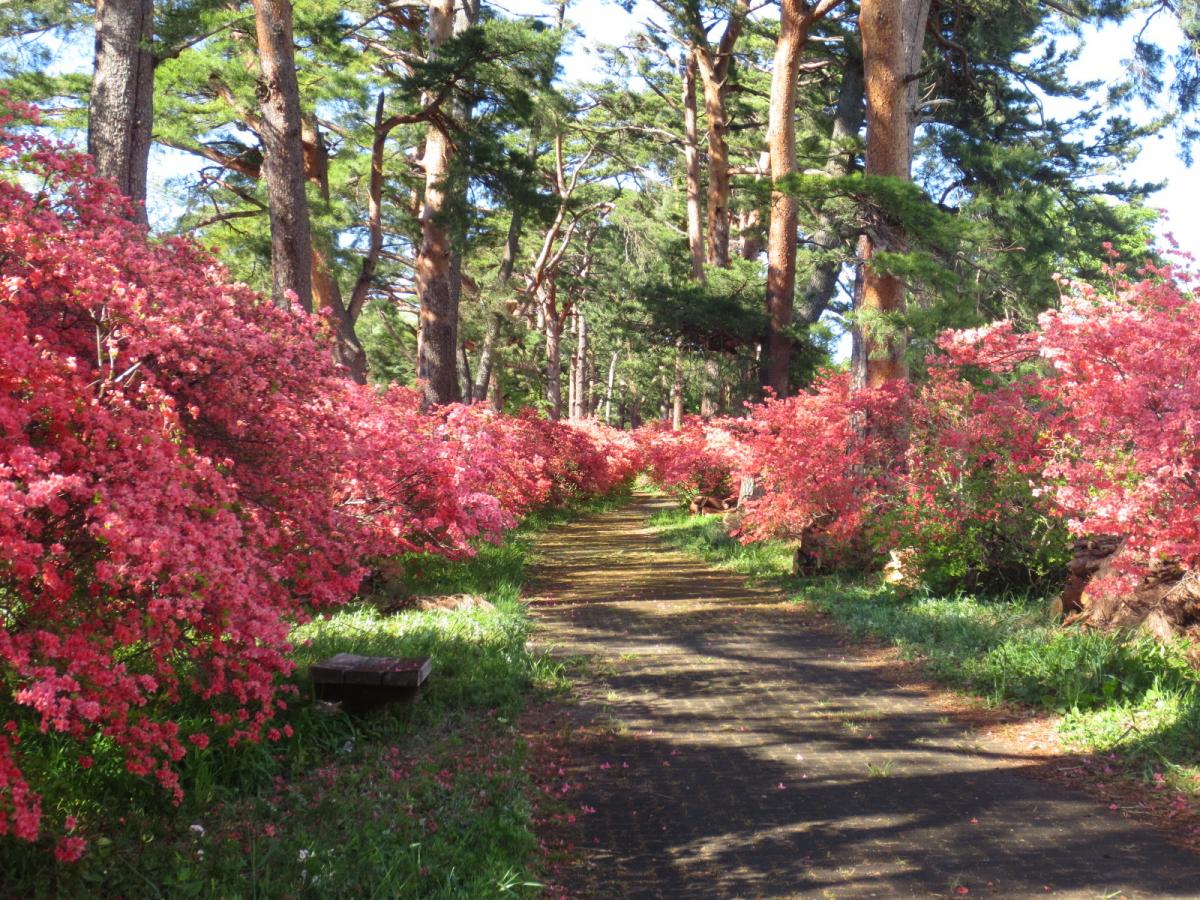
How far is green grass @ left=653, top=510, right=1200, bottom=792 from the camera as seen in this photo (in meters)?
5.41

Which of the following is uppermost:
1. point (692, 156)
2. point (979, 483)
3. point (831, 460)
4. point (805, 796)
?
point (692, 156)

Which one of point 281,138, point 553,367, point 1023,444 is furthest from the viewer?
point 553,367

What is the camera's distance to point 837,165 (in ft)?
53.8

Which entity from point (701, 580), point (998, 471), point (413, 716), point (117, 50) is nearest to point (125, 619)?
point (413, 716)

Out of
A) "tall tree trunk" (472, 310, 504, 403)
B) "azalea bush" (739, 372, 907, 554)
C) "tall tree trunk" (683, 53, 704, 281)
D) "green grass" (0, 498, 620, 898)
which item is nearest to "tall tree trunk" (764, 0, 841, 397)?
"azalea bush" (739, 372, 907, 554)

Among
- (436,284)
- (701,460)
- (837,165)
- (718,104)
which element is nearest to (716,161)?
(718,104)

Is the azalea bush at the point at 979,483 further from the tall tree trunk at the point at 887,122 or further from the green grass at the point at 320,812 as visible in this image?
the green grass at the point at 320,812

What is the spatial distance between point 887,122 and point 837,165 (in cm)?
473

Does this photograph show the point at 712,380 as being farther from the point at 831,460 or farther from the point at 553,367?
the point at 831,460

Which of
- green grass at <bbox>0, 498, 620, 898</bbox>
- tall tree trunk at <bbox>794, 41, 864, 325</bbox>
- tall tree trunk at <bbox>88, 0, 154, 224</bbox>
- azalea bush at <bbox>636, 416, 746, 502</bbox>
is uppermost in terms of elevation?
tall tree trunk at <bbox>794, 41, 864, 325</bbox>

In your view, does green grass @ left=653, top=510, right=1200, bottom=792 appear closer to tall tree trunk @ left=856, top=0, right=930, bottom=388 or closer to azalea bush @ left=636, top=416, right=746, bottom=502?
tall tree trunk @ left=856, top=0, right=930, bottom=388

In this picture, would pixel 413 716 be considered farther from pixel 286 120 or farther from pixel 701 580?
pixel 701 580

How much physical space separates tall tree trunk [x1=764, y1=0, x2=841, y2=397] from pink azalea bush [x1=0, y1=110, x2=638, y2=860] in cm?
1021

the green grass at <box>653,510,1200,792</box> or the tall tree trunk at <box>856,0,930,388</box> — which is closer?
the green grass at <box>653,510,1200,792</box>
